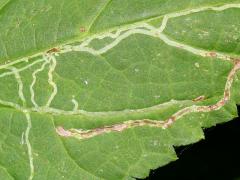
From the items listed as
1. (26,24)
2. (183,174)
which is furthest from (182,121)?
(26,24)

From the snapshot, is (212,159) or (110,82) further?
(212,159)

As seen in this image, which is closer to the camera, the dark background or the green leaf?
the green leaf

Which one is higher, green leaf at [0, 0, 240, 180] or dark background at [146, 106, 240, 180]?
green leaf at [0, 0, 240, 180]

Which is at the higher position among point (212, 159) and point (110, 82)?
point (110, 82)

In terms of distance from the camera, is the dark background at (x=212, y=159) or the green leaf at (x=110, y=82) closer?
the green leaf at (x=110, y=82)

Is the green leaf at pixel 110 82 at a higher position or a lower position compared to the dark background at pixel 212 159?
higher
